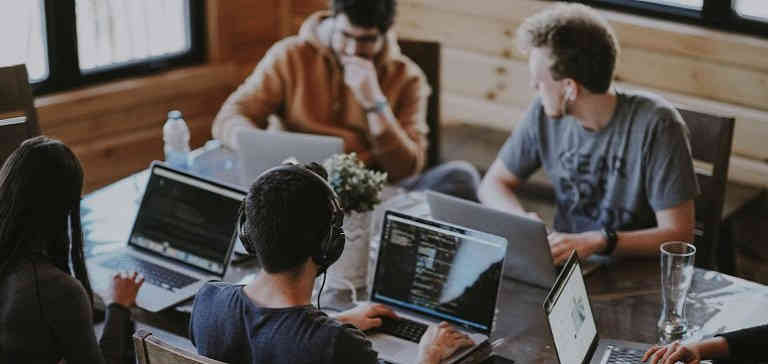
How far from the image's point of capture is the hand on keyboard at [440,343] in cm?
198

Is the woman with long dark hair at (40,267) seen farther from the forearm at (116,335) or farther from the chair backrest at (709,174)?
the chair backrest at (709,174)

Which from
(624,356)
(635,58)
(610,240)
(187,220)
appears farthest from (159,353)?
(635,58)

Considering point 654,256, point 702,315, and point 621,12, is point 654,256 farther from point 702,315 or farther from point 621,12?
point 621,12

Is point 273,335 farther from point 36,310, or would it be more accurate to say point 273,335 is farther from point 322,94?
point 322,94

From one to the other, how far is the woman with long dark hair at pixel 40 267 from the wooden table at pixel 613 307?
23 cm

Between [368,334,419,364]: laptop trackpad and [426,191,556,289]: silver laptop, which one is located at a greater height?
[426,191,556,289]: silver laptop

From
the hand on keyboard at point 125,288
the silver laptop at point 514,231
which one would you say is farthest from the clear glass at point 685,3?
the hand on keyboard at point 125,288

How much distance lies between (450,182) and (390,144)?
9.5 inches

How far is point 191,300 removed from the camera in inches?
89.0

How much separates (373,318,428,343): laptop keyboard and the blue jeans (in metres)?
1.16

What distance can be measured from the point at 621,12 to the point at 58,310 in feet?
8.79

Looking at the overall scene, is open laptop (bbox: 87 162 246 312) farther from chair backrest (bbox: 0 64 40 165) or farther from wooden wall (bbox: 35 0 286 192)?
wooden wall (bbox: 35 0 286 192)

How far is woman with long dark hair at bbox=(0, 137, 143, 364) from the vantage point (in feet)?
6.36

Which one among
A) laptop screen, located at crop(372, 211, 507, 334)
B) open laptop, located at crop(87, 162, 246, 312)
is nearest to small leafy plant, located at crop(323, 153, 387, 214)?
laptop screen, located at crop(372, 211, 507, 334)
